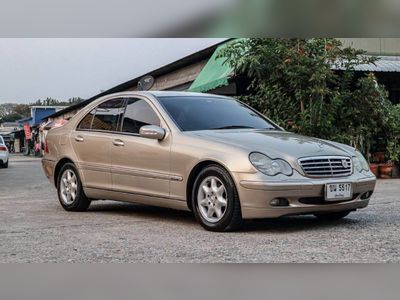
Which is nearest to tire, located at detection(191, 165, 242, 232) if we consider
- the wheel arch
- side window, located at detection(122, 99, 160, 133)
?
side window, located at detection(122, 99, 160, 133)

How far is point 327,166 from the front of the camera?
5379 mm

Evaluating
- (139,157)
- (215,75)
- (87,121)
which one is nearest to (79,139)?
(87,121)

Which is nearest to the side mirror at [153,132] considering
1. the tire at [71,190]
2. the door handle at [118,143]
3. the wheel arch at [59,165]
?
the door handle at [118,143]

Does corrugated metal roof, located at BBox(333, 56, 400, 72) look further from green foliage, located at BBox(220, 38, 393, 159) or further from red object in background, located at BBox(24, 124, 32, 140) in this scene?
red object in background, located at BBox(24, 124, 32, 140)

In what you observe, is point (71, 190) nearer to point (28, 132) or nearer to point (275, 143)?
point (275, 143)

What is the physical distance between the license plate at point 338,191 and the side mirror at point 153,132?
1.72 metres

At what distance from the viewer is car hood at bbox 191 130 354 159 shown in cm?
533

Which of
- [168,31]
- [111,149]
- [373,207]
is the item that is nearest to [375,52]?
[373,207]

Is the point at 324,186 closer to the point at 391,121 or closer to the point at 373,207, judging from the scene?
the point at 373,207

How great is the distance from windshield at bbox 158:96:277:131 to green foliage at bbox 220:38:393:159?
5.26 meters

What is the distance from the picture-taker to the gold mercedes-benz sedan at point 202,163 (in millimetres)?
5191

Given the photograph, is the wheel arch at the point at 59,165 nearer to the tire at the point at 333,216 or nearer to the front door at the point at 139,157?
the front door at the point at 139,157

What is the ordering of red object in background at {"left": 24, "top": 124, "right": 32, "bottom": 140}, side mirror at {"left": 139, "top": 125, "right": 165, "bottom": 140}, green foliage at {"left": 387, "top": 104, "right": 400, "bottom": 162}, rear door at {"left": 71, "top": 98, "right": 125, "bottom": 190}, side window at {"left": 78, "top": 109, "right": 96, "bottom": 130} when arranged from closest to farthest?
side mirror at {"left": 139, "top": 125, "right": 165, "bottom": 140} → rear door at {"left": 71, "top": 98, "right": 125, "bottom": 190} → side window at {"left": 78, "top": 109, "right": 96, "bottom": 130} → green foliage at {"left": 387, "top": 104, "right": 400, "bottom": 162} → red object in background at {"left": 24, "top": 124, "right": 32, "bottom": 140}

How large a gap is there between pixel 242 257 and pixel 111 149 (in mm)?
2800
